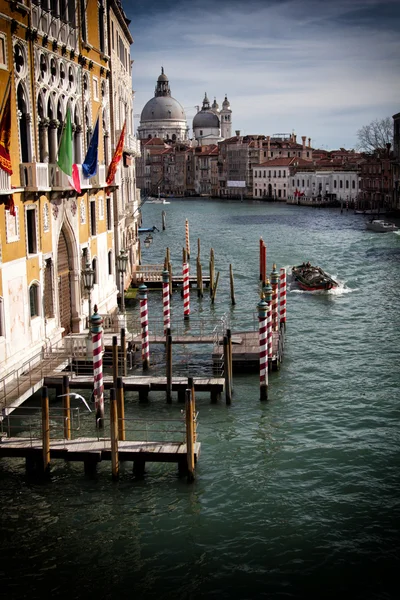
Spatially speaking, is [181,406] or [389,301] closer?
[181,406]

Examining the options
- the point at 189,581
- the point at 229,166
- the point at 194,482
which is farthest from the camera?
the point at 229,166

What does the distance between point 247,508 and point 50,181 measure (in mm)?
7432

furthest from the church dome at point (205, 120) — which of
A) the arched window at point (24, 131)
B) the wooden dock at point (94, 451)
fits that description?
the wooden dock at point (94, 451)

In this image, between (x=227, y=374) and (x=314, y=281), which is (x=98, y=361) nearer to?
(x=227, y=374)

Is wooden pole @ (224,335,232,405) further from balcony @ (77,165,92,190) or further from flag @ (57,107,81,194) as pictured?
balcony @ (77,165,92,190)

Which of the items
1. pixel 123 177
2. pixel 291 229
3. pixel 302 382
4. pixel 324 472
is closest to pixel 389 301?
pixel 123 177

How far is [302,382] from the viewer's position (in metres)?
16.1

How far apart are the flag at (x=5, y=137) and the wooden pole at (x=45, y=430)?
3.46m

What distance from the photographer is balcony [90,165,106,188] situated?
18531 millimetres

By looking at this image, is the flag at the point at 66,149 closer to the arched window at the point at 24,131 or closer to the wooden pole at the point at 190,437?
the arched window at the point at 24,131

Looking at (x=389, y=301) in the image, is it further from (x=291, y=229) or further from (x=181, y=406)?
(x=291, y=229)

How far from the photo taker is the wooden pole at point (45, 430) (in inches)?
428

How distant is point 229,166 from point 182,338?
98886mm

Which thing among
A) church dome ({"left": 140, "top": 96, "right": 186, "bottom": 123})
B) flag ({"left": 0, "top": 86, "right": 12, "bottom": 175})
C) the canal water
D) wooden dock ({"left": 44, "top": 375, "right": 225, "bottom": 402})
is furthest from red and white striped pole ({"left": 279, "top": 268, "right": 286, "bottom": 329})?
church dome ({"left": 140, "top": 96, "right": 186, "bottom": 123})
